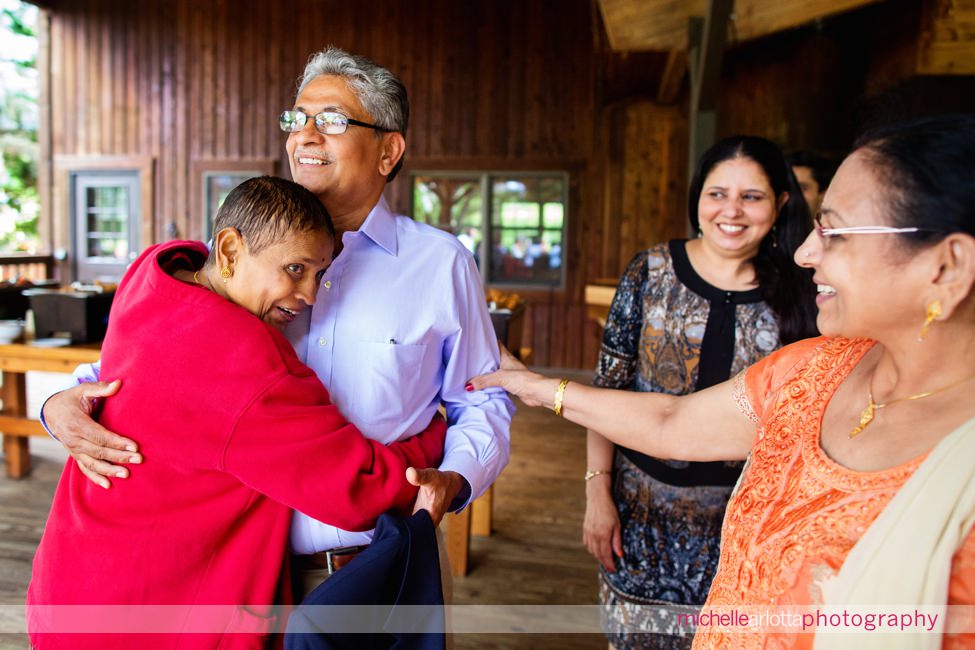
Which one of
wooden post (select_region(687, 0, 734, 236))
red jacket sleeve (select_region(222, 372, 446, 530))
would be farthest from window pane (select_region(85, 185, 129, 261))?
red jacket sleeve (select_region(222, 372, 446, 530))

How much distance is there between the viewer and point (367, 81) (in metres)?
1.41

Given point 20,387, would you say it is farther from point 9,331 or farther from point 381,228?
point 381,228

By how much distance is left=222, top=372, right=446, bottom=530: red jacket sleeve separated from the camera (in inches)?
41.7

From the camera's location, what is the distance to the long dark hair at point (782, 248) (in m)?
1.72

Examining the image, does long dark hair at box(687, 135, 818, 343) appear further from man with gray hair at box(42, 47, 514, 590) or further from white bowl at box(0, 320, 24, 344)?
white bowl at box(0, 320, 24, 344)

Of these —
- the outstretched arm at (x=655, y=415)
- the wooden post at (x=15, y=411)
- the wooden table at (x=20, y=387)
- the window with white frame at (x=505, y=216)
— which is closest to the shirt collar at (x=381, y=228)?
the outstretched arm at (x=655, y=415)

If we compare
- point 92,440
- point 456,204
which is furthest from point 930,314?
point 456,204

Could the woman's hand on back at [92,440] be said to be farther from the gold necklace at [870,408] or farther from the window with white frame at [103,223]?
the window with white frame at [103,223]

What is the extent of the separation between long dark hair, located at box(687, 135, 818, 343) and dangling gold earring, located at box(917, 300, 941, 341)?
2.75 ft

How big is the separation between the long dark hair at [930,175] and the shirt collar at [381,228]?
91 cm

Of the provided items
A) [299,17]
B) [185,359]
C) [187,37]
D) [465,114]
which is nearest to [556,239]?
[465,114]

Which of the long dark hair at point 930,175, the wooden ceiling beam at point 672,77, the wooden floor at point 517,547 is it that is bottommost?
the wooden floor at point 517,547

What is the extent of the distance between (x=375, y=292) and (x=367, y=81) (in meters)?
0.44

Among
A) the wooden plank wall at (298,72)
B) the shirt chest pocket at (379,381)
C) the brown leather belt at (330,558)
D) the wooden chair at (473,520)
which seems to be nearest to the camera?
the brown leather belt at (330,558)
